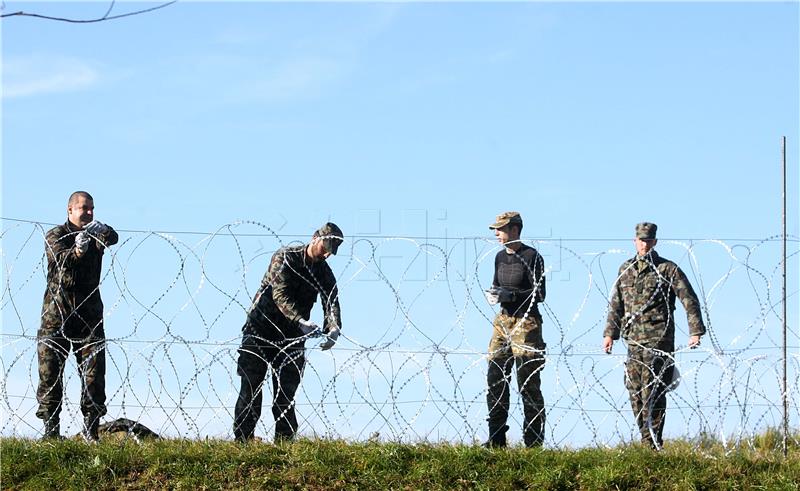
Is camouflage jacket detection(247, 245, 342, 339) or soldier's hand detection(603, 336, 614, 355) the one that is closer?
camouflage jacket detection(247, 245, 342, 339)

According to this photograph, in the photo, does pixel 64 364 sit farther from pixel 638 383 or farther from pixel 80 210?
pixel 638 383

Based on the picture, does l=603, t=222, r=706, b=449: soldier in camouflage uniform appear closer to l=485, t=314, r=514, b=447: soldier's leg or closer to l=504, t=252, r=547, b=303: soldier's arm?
l=504, t=252, r=547, b=303: soldier's arm

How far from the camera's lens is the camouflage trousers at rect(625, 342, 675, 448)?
457 inches

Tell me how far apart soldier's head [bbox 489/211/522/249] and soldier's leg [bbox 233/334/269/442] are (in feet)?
6.84

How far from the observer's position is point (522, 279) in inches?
454

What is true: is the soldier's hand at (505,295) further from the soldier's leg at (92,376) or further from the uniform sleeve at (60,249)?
the uniform sleeve at (60,249)

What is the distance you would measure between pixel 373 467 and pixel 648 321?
9.02ft

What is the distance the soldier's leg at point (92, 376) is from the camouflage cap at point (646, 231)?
4.34 metres

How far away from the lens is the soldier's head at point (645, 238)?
38.8 feet

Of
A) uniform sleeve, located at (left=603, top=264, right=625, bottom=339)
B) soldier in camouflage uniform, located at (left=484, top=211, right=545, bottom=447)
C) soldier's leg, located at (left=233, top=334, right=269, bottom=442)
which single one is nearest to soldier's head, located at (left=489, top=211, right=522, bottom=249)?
soldier in camouflage uniform, located at (left=484, top=211, right=545, bottom=447)

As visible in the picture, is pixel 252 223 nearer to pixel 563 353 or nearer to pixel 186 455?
pixel 186 455

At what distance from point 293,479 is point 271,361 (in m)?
1.32

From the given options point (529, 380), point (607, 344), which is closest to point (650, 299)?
point (607, 344)

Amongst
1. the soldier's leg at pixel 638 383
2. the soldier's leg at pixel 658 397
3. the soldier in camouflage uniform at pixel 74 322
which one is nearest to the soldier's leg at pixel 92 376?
the soldier in camouflage uniform at pixel 74 322
